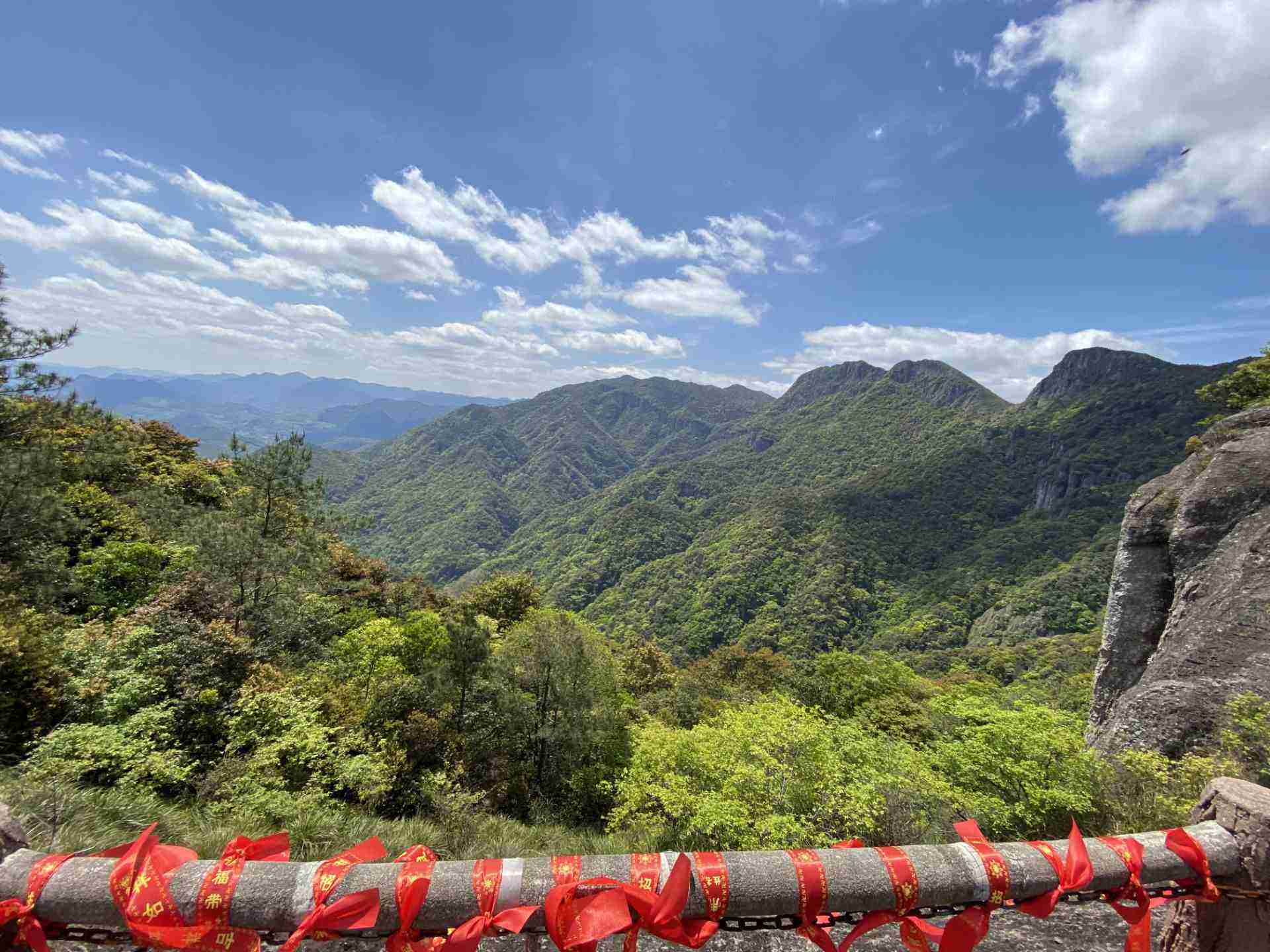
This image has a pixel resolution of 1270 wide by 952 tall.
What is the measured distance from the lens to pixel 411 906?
61.9 inches

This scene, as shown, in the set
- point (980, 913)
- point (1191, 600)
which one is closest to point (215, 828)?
point (980, 913)

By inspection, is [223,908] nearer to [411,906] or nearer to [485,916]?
[411,906]

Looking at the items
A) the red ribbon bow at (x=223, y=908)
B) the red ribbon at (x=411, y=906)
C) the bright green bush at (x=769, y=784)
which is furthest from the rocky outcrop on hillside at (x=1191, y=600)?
the red ribbon bow at (x=223, y=908)

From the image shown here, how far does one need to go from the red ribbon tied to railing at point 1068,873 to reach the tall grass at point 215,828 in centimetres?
465

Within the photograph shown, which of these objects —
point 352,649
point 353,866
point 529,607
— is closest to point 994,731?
point 353,866

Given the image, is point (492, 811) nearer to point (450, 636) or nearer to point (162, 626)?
point (450, 636)

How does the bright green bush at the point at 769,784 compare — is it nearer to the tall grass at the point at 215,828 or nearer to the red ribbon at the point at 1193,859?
the tall grass at the point at 215,828

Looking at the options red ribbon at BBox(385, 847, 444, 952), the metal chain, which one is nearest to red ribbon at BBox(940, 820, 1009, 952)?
the metal chain

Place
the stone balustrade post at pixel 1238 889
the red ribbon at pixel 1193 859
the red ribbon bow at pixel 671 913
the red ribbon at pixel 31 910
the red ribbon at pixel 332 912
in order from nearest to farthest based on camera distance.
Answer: the red ribbon at pixel 31 910 < the red ribbon at pixel 332 912 < the red ribbon bow at pixel 671 913 < the stone balustrade post at pixel 1238 889 < the red ribbon at pixel 1193 859

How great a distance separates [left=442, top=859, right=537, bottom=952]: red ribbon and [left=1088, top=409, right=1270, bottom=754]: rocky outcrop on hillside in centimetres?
1392

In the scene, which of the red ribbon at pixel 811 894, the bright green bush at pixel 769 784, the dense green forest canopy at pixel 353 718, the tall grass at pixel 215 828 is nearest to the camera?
the red ribbon at pixel 811 894

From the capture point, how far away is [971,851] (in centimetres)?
198

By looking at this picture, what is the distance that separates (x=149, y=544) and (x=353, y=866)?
15.4 metres

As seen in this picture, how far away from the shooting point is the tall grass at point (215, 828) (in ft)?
10.8
